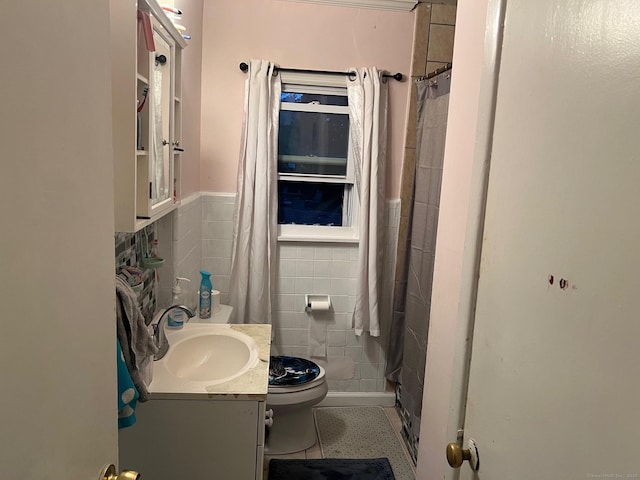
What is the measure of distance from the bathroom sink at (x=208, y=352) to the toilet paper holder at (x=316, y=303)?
86cm

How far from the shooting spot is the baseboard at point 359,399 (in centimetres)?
311

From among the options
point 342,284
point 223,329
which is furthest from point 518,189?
point 342,284

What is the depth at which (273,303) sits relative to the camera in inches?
118

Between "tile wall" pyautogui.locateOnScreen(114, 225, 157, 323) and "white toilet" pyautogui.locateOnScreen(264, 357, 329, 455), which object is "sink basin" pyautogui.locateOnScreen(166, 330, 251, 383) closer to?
"tile wall" pyautogui.locateOnScreen(114, 225, 157, 323)

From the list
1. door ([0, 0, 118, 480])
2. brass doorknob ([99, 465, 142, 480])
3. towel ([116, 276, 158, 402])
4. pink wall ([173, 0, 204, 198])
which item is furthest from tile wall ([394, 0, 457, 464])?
door ([0, 0, 118, 480])

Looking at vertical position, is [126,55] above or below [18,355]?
above

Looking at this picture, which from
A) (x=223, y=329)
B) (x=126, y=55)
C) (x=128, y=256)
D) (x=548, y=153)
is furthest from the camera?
(x=223, y=329)

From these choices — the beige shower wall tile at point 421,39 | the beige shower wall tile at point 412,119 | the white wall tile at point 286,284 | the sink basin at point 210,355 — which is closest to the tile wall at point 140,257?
the sink basin at point 210,355

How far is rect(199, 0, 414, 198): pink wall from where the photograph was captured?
2.75 meters

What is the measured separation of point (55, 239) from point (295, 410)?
84.3 inches

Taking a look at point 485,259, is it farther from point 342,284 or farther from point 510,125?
point 342,284

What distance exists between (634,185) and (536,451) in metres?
A: 0.40

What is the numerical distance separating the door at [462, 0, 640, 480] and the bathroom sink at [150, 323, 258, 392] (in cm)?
118

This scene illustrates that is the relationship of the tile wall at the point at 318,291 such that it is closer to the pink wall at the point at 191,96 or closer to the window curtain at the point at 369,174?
the window curtain at the point at 369,174
